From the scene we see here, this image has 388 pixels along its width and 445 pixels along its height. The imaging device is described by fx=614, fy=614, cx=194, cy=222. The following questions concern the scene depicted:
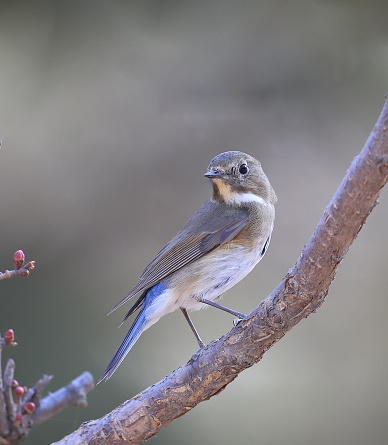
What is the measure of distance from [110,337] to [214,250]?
1.64 meters

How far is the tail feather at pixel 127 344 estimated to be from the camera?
10.1 ft

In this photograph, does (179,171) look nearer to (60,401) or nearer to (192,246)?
(192,246)

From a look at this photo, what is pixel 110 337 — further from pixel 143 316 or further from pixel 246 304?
pixel 143 316

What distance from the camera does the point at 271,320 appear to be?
254 cm

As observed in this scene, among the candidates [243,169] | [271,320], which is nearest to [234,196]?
[243,169]

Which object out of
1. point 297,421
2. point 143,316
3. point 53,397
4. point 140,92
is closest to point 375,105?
point 140,92

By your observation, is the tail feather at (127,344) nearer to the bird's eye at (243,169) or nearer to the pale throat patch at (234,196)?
the pale throat patch at (234,196)

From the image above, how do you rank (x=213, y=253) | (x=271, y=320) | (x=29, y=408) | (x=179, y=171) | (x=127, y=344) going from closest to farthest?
(x=29, y=408) < (x=271, y=320) < (x=127, y=344) < (x=213, y=253) < (x=179, y=171)

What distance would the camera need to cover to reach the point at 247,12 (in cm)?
593

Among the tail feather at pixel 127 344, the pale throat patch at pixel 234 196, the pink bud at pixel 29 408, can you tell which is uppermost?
the pale throat patch at pixel 234 196

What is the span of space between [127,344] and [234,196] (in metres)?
1.14

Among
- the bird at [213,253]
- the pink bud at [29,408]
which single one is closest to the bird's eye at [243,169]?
the bird at [213,253]

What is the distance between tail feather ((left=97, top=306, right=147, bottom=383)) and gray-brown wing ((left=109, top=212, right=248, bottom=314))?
196 millimetres

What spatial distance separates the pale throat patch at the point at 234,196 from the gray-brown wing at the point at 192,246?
14cm
